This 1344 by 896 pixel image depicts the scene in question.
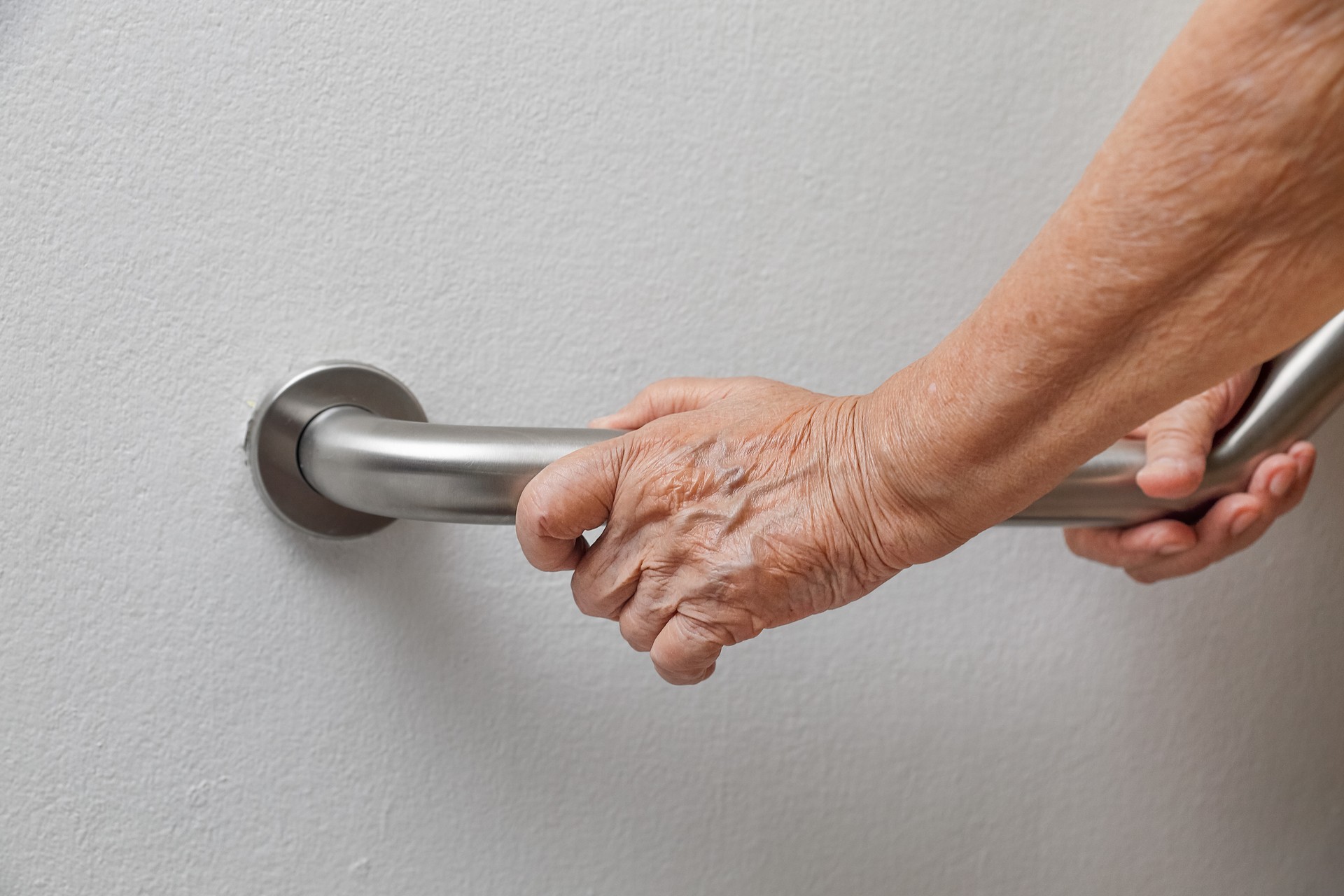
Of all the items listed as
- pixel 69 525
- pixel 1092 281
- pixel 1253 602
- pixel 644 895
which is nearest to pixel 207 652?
pixel 69 525

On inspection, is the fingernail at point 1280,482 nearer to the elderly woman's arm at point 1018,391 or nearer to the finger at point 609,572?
the elderly woman's arm at point 1018,391

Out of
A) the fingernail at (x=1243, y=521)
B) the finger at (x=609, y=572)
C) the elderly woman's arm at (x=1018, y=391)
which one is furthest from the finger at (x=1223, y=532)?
the finger at (x=609, y=572)

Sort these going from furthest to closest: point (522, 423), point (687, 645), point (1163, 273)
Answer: point (522, 423) → point (687, 645) → point (1163, 273)

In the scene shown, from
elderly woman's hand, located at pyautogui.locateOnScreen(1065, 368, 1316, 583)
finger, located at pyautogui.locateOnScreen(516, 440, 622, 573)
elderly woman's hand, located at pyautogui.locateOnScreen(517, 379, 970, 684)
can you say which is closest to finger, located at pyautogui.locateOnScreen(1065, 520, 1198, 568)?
elderly woman's hand, located at pyautogui.locateOnScreen(1065, 368, 1316, 583)

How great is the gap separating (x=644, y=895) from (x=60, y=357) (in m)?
0.38

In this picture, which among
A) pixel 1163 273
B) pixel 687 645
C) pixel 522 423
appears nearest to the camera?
pixel 1163 273

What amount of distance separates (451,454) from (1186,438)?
320 millimetres

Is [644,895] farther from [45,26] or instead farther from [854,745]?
[45,26]

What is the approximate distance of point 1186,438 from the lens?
43 centimetres

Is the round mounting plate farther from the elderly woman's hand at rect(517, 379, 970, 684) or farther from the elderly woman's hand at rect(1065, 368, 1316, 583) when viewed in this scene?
the elderly woman's hand at rect(1065, 368, 1316, 583)

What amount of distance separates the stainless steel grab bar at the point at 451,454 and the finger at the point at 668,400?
0.14ft

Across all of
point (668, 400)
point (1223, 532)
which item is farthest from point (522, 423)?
point (1223, 532)

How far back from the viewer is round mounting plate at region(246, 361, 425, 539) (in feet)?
1.33

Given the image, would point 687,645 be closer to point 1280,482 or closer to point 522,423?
point 522,423
